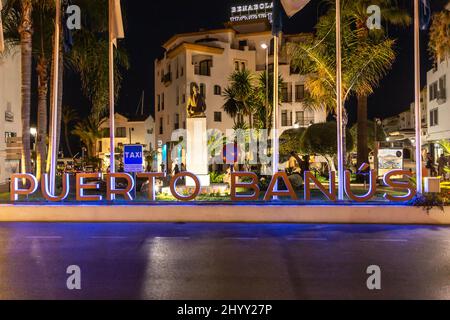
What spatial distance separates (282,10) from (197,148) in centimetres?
667

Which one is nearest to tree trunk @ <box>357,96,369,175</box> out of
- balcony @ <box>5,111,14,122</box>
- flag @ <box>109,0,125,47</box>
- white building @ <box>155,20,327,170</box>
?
flag @ <box>109,0,125,47</box>

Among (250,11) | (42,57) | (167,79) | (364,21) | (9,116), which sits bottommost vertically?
(9,116)

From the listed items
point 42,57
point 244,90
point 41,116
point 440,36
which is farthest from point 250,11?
point 41,116

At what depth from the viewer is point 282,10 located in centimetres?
1612

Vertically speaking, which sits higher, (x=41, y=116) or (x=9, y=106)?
(x=9, y=106)

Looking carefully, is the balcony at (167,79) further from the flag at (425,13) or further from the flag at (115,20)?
the flag at (425,13)

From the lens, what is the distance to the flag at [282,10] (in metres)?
15.0

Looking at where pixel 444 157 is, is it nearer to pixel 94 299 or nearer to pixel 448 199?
pixel 448 199

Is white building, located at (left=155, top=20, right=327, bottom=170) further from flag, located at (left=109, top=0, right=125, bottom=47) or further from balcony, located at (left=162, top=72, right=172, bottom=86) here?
flag, located at (left=109, top=0, right=125, bottom=47)

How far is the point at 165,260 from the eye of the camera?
923cm

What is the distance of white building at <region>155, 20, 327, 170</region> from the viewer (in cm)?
5481

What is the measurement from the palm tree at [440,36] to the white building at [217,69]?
32126 millimetres

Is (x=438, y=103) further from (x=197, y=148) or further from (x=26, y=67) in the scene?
(x=26, y=67)

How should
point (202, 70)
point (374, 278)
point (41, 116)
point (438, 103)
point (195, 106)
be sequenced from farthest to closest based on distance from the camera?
point (202, 70) → point (438, 103) → point (41, 116) → point (195, 106) → point (374, 278)
